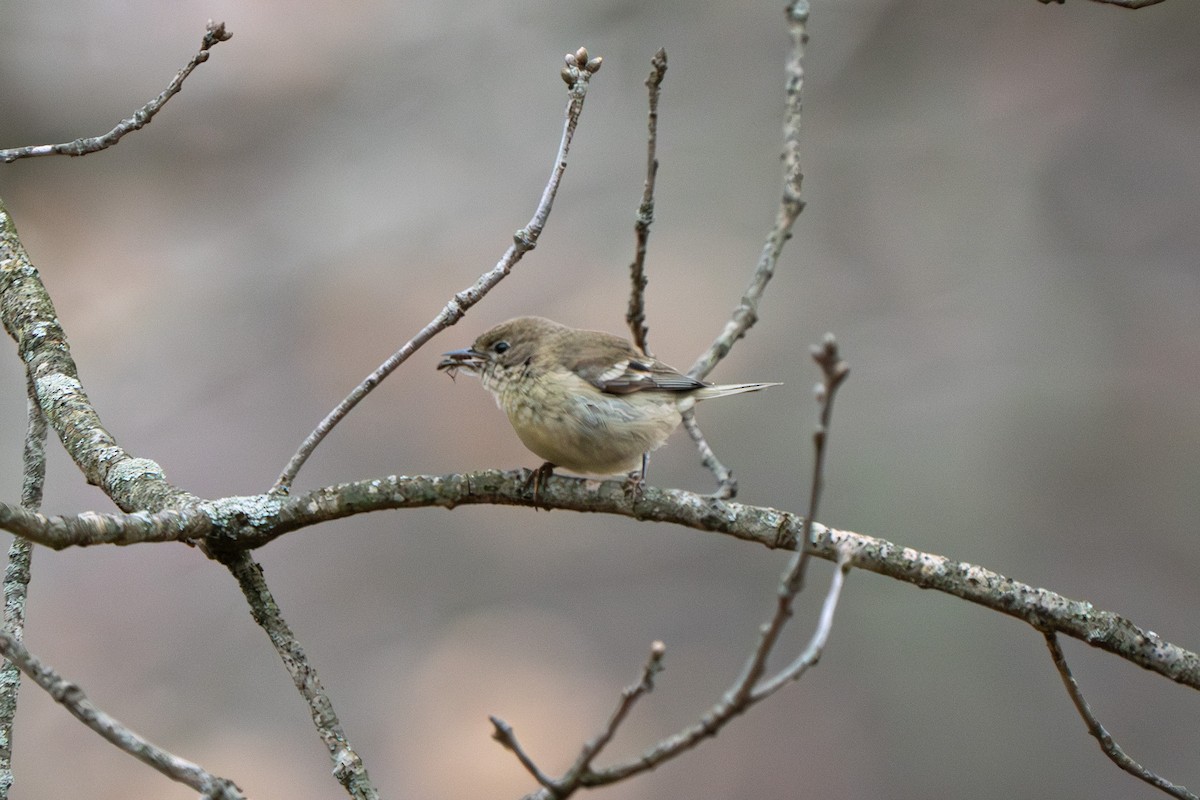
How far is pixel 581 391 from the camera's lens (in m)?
3.72

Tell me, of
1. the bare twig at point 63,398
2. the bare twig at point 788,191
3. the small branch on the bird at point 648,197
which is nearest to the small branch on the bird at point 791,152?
the bare twig at point 788,191

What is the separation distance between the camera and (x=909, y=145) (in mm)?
9156

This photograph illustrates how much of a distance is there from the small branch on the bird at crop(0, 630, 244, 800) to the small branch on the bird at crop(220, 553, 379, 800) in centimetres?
62

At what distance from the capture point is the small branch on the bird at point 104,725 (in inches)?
69.3

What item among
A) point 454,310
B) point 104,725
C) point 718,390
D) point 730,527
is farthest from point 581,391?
point 104,725

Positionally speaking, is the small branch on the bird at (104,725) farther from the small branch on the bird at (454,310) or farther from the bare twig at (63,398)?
the small branch on the bird at (454,310)

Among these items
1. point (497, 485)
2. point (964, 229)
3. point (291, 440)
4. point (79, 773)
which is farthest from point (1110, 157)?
point (79, 773)

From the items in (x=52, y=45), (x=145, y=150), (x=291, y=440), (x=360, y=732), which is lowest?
(x=360, y=732)

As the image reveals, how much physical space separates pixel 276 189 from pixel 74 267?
1901mm

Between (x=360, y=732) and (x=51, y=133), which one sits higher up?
(x=51, y=133)

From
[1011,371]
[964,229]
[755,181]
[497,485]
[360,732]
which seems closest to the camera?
[497,485]

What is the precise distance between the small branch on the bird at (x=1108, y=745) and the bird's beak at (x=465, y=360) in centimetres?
226

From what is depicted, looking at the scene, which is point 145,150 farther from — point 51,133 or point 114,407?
point 114,407

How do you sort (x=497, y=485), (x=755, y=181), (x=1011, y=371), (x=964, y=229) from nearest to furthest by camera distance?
1. (x=497, y=485)
2. (x=1011, y=371)
3. (x=964, y=229)
4. (x=755, y=181)
